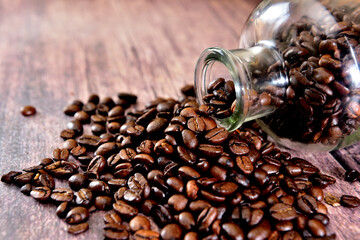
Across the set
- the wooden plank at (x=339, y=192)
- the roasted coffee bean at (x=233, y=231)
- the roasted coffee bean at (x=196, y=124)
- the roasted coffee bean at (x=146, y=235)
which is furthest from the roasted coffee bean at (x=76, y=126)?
the wooden plank at (x=339, y=192)

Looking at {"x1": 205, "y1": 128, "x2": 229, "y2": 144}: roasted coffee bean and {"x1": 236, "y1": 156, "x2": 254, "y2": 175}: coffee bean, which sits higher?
{"x1": 205, "y1": 128, "x2": 229, "y2": 144}: roasted coffee bean

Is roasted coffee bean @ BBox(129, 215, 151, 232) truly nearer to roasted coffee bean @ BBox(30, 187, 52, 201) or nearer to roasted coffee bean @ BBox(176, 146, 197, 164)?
roasted coffee bean @ BBox(176, 146, 197, 164)

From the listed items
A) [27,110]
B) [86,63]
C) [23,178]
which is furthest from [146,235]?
[86,63]

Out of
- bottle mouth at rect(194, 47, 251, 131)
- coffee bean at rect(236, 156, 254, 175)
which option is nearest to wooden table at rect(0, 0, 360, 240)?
coffee bean at rect(236, 156, 254, 175)

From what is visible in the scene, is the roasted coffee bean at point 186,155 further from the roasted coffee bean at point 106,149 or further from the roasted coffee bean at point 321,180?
the roasted coffee bean at point 321,180

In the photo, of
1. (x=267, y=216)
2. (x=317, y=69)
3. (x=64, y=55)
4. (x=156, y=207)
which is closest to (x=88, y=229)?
(x=156, y=207)

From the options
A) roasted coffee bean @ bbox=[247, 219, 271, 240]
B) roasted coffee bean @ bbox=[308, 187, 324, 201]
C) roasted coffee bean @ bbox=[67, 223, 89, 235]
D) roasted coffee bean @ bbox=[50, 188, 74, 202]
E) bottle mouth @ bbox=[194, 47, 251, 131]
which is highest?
bottle mouth @ bbox=[194, 47, 251, 131]

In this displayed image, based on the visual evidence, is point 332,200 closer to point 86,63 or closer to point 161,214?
point 161,214
